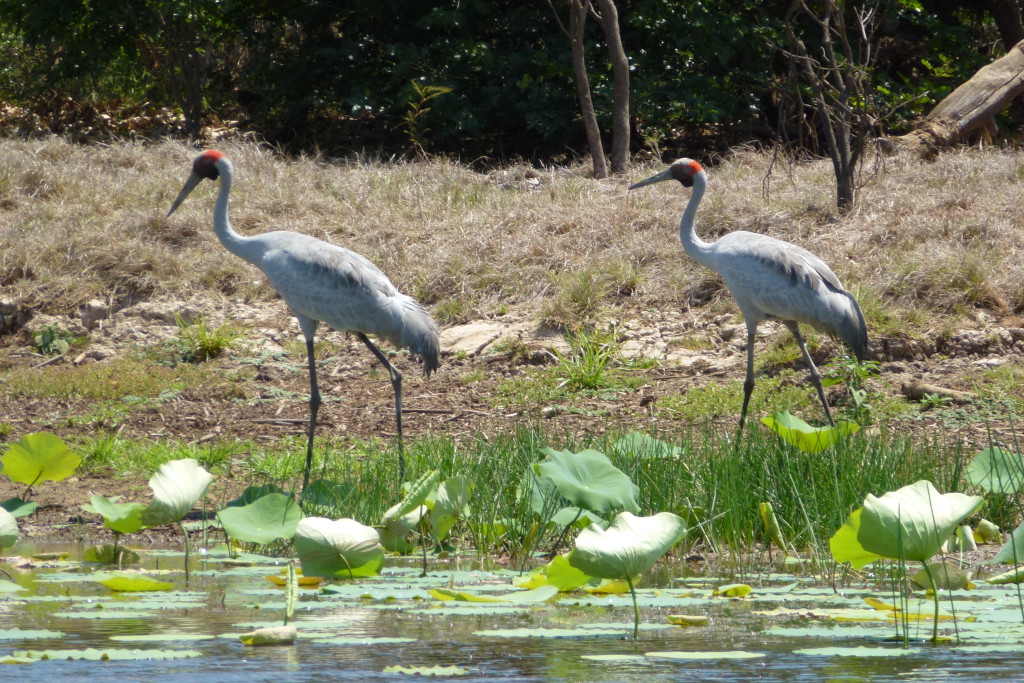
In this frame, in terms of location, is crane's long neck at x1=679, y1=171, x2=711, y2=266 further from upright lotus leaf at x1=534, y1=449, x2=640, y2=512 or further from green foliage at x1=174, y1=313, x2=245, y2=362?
green foliage at x1=174, y1=313, x2=245, y2=362

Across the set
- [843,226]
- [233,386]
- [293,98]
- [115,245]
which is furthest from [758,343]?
[293,98]

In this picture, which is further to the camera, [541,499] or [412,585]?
[541,499]

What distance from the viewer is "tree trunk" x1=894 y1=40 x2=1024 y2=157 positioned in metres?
12.8

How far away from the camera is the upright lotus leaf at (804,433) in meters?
5.05

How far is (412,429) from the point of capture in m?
7.82

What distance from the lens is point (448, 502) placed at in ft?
15.5

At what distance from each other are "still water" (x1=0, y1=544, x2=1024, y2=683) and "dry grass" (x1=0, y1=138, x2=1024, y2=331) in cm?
531

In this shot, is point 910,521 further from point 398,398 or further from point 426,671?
point 398,398

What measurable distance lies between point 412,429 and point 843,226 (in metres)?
4.19

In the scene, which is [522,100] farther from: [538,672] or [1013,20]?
[538,672]

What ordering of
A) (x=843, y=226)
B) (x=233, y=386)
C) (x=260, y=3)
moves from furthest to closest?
(x=260, y=3)
(x=843, y=226)
(x=233, y=386)

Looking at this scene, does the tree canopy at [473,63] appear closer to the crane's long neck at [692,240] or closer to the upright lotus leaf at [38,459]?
the crane's long neck at [692,240]

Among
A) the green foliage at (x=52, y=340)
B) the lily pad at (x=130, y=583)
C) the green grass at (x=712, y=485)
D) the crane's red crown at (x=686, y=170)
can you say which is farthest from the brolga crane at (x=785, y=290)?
the green foliage at (x=52, y=340)

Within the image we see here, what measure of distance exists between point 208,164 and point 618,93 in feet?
19.5
